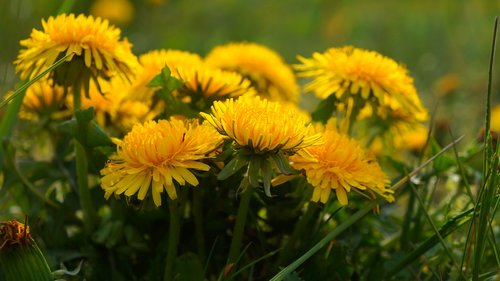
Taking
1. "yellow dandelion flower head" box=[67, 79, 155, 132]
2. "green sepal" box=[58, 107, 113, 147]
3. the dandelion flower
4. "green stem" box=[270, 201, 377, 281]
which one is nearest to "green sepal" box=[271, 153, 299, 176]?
"green stem" box=[270, 201, 377, 281]

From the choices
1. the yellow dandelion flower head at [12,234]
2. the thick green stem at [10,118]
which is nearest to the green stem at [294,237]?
the yellow dandelion flower head at [12,234]

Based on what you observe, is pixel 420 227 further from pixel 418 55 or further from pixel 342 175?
pixel 418 55

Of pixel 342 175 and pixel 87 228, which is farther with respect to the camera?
pixel 87 228

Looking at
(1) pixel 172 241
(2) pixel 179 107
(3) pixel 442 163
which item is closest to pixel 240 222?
(1) pixel 172 241

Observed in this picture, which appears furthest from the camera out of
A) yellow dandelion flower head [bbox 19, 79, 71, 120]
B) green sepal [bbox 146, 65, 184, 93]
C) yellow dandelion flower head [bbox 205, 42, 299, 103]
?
yellow dandelion flower head [bbox 205, 42, 299, 103]

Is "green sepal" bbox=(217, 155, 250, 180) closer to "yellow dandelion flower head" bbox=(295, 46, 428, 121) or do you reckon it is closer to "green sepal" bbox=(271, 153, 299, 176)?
"green sepal" bbox=(271, 153, 299, 176)

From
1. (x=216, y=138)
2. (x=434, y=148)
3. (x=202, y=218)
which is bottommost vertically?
(x=434, y=148)

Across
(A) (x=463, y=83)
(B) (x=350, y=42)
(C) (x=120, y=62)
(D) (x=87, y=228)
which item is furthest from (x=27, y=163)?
(B) (x=350, y=42)
